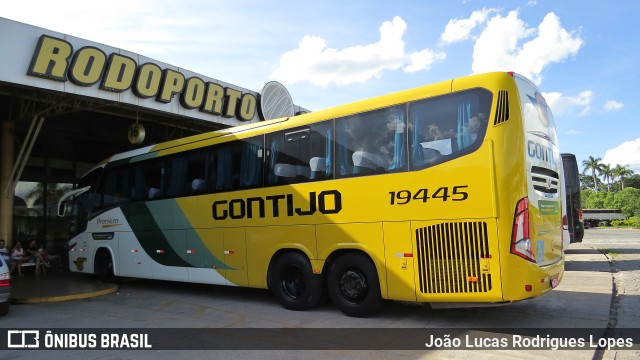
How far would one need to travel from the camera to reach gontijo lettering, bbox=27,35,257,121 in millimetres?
10836

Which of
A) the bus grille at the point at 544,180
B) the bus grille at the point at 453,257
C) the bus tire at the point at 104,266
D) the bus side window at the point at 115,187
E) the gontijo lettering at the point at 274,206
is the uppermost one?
the bus side window at the point at 115,187

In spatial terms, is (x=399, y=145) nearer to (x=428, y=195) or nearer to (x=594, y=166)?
(x=428, y=195)

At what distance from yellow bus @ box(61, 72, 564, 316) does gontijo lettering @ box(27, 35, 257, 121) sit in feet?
10.8

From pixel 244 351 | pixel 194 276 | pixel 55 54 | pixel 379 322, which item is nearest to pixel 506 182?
pixel 379 322

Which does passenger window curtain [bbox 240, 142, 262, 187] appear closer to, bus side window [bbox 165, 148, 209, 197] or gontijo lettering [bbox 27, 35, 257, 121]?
bus side window [bbox 165, 148, 209, 197]

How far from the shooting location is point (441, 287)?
6.24 m

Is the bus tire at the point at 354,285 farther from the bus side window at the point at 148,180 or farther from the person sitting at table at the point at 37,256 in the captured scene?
the person sitting at table at the point at 37,256

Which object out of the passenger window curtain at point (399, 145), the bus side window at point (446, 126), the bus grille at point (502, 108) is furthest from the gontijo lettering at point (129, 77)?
the bus grille at point (502, 108)

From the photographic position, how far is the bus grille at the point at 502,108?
236 inches

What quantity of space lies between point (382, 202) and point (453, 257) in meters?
1.36

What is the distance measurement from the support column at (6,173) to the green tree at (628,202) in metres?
57.1

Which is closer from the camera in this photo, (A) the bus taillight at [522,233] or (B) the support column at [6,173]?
(A) the bus taillight at [522,233]

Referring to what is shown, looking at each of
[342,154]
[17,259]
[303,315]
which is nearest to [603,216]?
[342,154]

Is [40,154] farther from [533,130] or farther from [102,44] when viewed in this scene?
[533,130]
